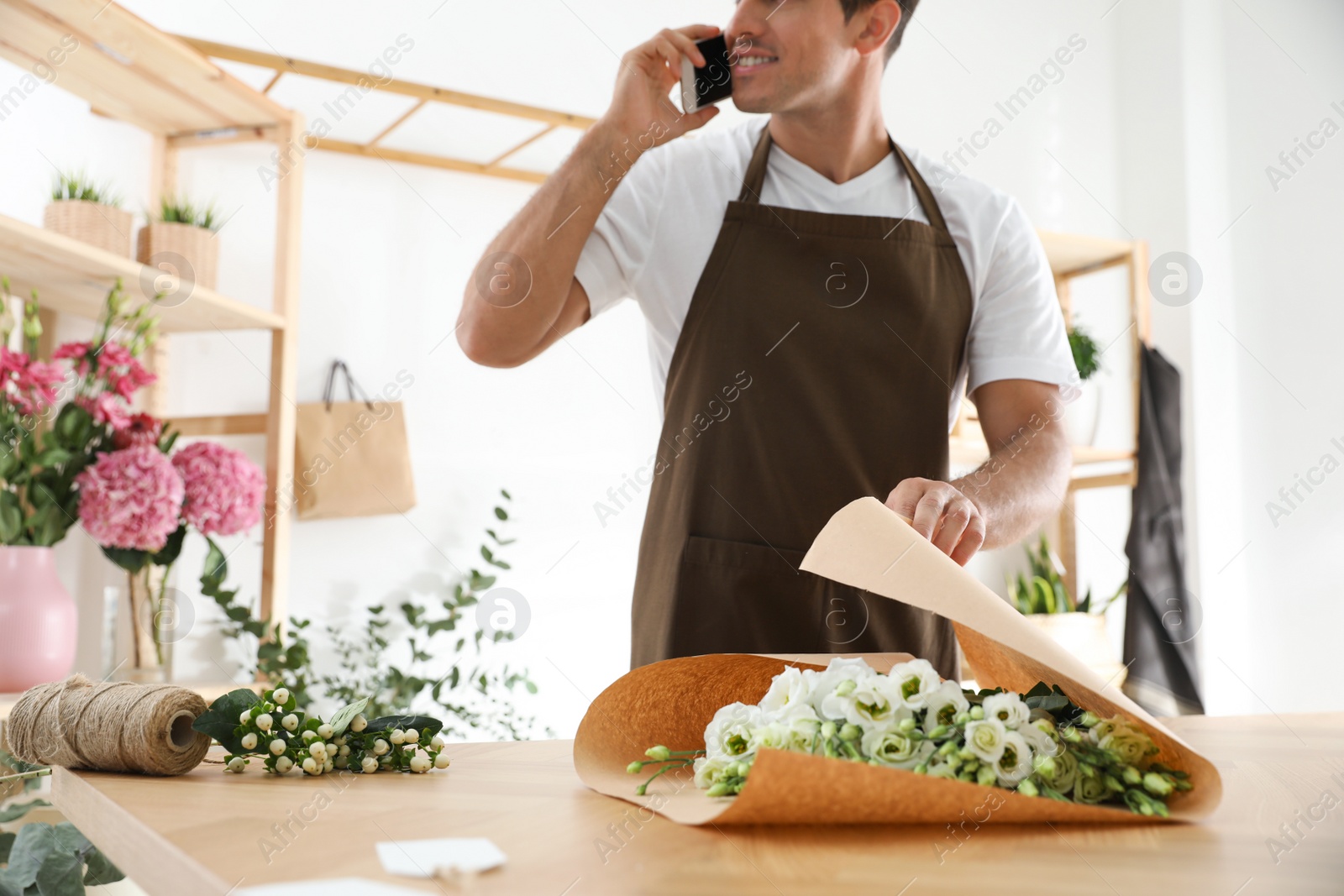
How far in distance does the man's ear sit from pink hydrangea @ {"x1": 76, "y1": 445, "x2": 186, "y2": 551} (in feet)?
3.96

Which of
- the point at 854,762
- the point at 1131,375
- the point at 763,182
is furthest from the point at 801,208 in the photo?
the point at 1131,375

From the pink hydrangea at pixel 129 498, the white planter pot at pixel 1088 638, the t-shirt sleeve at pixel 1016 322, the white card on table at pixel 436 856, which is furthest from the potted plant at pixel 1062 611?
the white card on table at pixel 436 856

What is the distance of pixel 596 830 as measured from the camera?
1.56 feet

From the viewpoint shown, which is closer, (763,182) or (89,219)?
(763,182)

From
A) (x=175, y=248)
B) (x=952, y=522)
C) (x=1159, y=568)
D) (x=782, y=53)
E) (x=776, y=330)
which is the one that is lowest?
(x=1159, y=568)

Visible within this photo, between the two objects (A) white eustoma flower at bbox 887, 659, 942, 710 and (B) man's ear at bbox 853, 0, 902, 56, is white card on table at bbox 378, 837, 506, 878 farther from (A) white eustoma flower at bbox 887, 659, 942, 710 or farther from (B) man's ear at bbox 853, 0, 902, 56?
(B) man's ear at bbox 853, 0, 902, 56

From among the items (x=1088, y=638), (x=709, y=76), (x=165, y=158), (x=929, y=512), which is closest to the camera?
(x=929, y=512)

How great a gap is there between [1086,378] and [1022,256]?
1684mm

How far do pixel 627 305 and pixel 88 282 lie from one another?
137cm

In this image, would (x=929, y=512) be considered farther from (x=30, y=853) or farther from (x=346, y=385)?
(x=346, y=385)

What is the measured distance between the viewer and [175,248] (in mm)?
1837

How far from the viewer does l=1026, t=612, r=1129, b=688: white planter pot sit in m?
2.56

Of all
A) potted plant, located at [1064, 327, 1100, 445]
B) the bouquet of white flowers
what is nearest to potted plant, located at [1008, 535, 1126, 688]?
potted plant, located at [1064, 327, 1100, 445]

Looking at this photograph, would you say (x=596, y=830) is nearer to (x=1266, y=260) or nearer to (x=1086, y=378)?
(x=1086, y=378)
